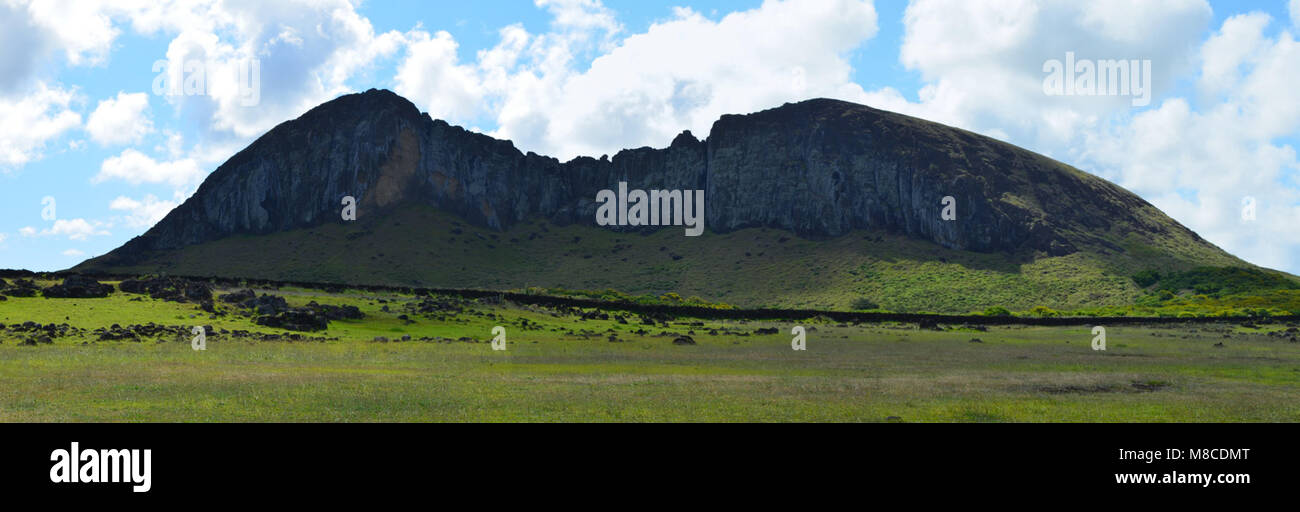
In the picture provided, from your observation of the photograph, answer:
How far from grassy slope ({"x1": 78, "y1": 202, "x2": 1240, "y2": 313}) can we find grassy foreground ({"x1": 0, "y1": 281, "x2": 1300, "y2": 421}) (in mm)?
73708

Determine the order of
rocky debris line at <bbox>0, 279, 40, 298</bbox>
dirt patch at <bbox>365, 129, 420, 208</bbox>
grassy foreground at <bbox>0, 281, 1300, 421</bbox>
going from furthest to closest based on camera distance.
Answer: dirt patch at <bbox>365, 129, 420, 208</bbox>, rocky debris line at <bbox>0, 279, 40, 298</bbox>, grassy foreground at <bbox>0, 281, 1300, 421</bbox>

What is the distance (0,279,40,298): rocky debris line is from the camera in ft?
192

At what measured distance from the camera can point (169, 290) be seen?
63.8 m

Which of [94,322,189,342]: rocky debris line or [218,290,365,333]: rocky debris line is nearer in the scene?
[94,322,189,342]: rocky debris line

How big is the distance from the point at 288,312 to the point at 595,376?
1205 inches

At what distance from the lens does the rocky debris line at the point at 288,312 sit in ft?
178

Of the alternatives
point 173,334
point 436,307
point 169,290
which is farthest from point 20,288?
point 436,307

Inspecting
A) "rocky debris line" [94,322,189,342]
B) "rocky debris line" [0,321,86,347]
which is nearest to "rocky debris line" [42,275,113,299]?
"rocky debris line" [0,321,86,347]

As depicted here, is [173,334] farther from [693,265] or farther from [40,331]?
[693,265]

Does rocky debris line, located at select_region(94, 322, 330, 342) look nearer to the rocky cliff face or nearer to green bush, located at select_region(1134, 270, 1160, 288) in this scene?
green bush, located at select_region(1134, 270, 1160, 288)

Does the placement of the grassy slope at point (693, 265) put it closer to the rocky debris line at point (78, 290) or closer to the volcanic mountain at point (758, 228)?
the volcanic mountain at point (758, 228)

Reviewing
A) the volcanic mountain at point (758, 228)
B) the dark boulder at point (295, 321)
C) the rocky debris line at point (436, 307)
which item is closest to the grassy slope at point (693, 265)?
the volcanic mountain at point (758, 228)

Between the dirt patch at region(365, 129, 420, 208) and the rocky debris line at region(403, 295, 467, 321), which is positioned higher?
the dirt patch at region(365, 129, 420, 208)
